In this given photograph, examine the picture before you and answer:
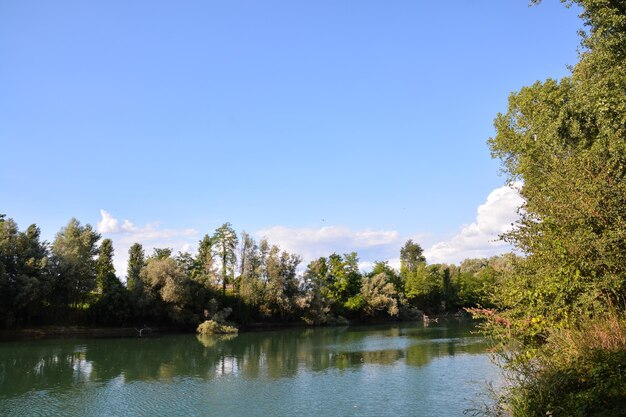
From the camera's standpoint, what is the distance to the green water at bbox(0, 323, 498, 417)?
1902cm

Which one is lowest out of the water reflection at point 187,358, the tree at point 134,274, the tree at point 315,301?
the water reflection at point 187,358

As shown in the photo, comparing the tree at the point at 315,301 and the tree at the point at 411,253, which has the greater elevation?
the tree at the point at 411,253

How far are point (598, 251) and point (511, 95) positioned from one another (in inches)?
818

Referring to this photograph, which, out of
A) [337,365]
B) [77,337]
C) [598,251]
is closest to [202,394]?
[337,365]

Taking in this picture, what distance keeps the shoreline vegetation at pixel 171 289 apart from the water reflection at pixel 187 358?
6.70m

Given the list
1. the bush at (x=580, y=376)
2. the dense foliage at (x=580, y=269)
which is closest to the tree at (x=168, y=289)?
the dense foliage at (x=580, y=269)

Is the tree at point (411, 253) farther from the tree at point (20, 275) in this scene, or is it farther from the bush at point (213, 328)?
Result: the tree at point (20, 275)

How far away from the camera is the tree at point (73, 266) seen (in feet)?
163

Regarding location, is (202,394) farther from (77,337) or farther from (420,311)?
(420,311)

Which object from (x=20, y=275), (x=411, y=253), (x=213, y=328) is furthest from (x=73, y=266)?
(x=411, y=253)

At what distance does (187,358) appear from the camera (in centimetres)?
3478

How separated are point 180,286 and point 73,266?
11.7 metres

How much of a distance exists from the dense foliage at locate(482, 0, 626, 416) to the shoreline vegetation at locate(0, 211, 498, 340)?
24.5 metres

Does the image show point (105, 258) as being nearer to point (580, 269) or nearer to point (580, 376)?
point (580, 269)
